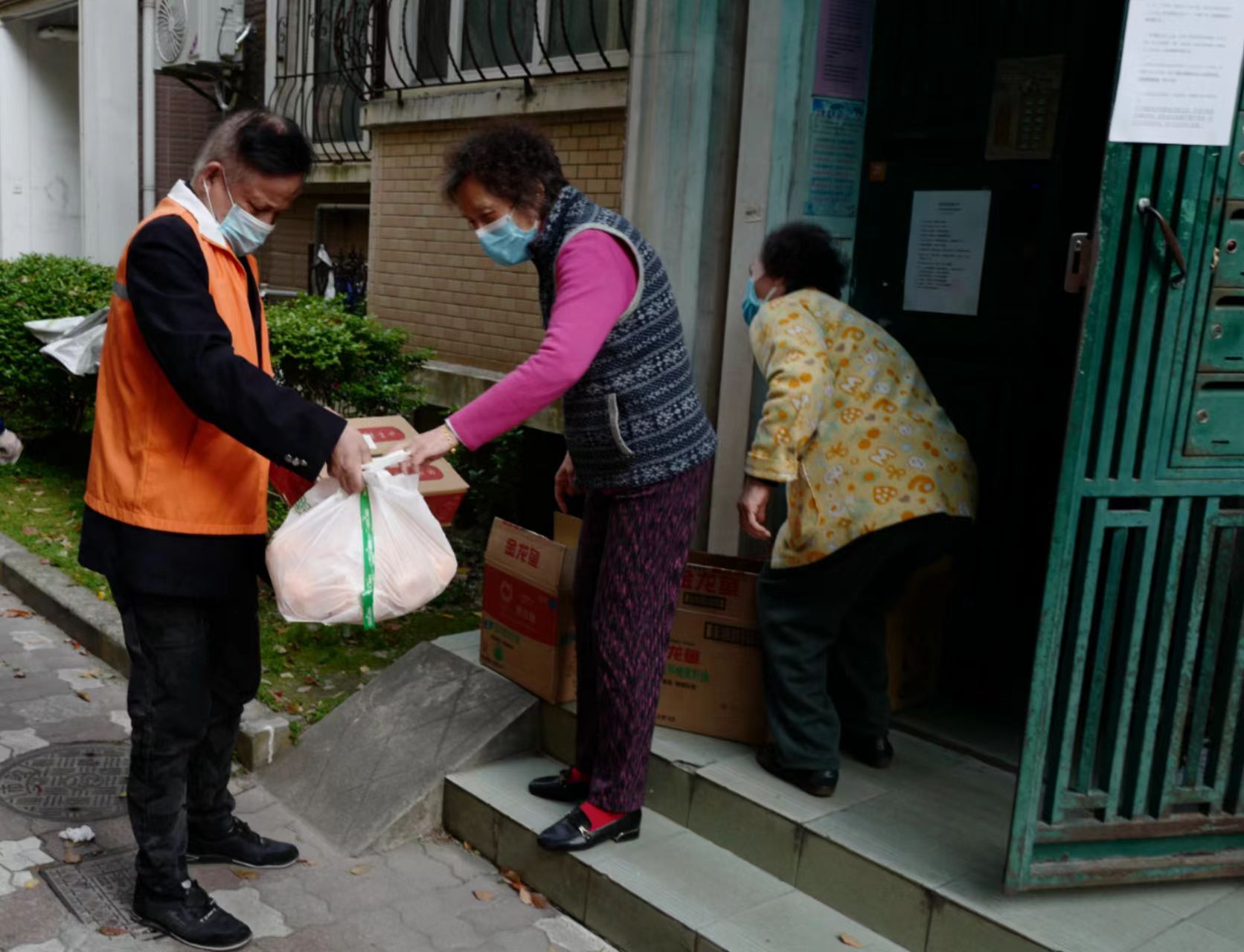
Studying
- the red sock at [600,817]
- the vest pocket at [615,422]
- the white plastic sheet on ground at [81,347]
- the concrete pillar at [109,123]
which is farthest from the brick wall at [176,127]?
the red sock at [600,817]

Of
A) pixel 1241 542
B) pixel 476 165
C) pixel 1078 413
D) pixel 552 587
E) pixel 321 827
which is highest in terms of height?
pixel 476 165

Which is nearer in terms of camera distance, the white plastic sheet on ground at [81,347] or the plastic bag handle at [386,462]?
the plastic bag handle at [386,462]

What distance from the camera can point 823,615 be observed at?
3.63 m

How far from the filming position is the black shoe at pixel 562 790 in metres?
3.90

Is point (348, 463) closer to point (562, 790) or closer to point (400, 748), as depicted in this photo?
point (562, 790)

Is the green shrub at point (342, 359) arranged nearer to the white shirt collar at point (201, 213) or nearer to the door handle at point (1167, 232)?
the white shirt collar at point (201, 213)

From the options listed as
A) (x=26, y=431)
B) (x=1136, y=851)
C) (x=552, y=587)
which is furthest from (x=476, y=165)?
(x=26, y=431)

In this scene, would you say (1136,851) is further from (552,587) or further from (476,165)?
(476,165)

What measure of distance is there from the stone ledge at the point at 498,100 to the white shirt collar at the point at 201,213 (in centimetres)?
306

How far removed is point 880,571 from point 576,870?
4.42ft

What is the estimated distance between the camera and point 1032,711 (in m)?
3.04

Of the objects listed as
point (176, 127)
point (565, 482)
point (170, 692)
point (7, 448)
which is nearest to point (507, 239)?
point (565, 482)

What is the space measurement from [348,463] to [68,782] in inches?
84.0

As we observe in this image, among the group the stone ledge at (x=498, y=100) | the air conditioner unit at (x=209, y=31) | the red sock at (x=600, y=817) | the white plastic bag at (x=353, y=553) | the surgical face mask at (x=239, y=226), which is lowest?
the red sock at (x=600, y=817)
